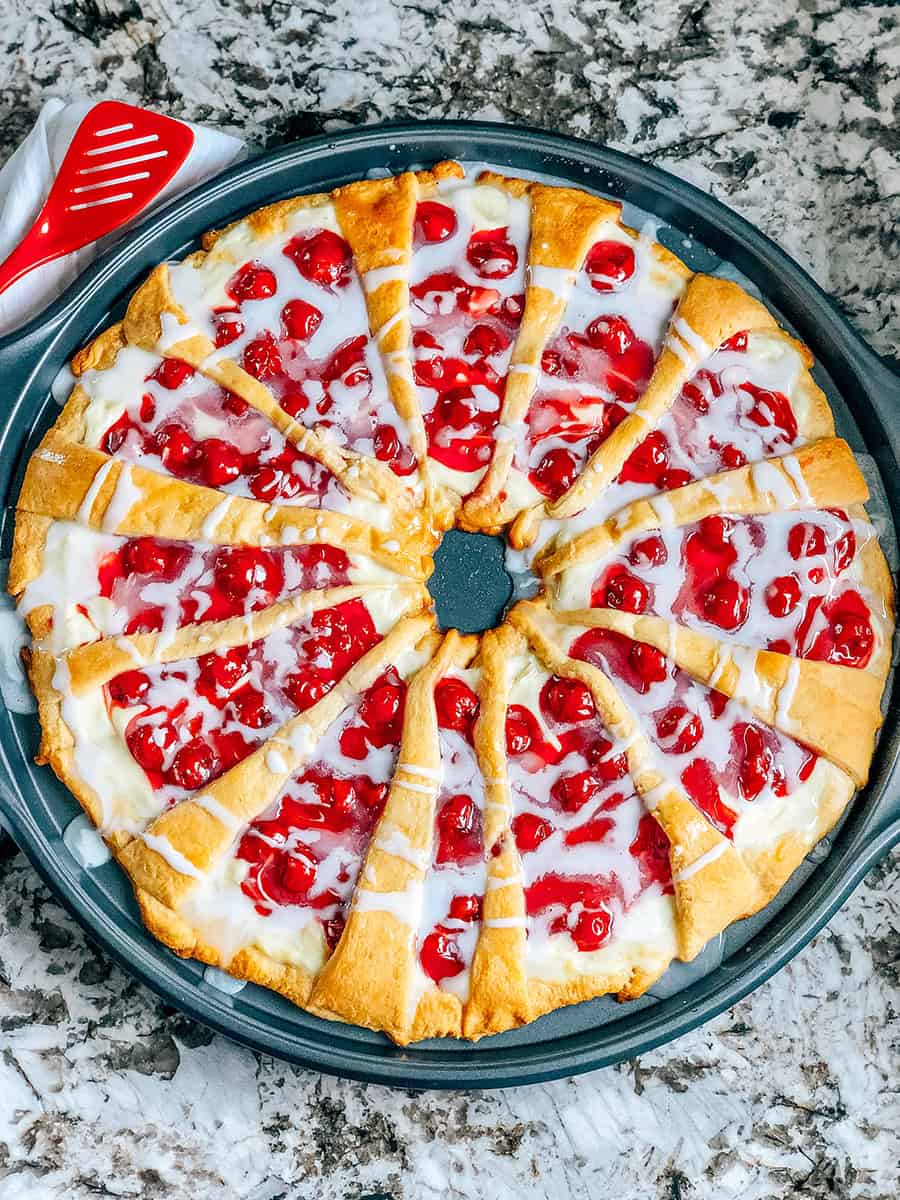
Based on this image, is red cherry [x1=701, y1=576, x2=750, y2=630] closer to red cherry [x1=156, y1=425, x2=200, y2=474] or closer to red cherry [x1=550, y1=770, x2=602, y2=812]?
red cherry [x1=550, y1=770, x2=602, y2=812]

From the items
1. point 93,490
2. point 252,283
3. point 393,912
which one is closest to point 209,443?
point 93,490

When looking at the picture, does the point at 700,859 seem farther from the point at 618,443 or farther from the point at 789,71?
the point at 789,71

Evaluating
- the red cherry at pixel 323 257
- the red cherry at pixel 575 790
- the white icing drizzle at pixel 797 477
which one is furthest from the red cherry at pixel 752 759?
the red cherry at pixel 323 257

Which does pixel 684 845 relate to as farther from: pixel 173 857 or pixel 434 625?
pixel 173 857

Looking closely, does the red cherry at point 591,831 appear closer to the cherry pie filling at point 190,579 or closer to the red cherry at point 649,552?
the red cherry at point 649,552

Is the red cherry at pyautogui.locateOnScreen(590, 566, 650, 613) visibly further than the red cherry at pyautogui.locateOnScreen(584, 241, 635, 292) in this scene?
No

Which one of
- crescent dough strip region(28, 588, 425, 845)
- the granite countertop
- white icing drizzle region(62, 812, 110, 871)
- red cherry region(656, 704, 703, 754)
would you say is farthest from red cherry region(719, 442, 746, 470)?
white icing drizzle region(62, 812, 110, 871)

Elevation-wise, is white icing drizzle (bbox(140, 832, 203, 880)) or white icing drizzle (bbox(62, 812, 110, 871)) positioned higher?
white icing drizzle (bbox(140, 832, 203, 880))
